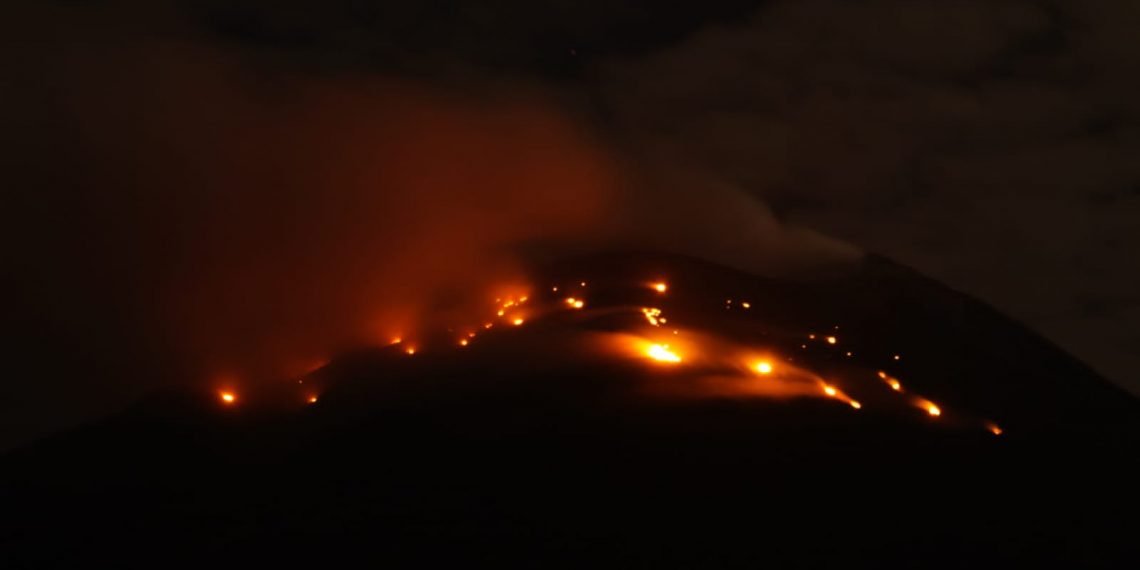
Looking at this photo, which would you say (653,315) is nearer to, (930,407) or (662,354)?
(662,354)

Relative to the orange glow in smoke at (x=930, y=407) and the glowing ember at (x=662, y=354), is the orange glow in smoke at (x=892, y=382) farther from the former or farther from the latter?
the glowing ember at (x=662, y=354)

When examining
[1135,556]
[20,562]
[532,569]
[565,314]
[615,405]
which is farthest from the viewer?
[565,314]

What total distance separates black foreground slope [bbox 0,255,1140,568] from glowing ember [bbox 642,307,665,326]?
33 cm

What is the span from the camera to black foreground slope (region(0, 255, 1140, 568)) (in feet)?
22.3

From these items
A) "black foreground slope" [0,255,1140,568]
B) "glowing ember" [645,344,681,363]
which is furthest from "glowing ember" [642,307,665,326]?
"glowing ember" [645,344,681,363]

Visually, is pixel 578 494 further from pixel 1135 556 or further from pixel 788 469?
pixel 1135 556

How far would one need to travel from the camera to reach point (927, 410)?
9.74 meters

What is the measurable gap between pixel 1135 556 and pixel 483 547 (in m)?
4.59

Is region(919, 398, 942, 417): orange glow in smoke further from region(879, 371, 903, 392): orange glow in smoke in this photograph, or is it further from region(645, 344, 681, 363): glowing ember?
region(645, 344, 681, 363): glowing ember

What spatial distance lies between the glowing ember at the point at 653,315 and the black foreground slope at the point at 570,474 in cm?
33

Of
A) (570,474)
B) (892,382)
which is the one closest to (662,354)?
(892,382)

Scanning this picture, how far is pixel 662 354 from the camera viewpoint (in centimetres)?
975

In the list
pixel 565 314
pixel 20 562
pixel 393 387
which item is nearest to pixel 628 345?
pixel 565 314

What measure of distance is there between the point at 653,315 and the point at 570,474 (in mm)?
3628
